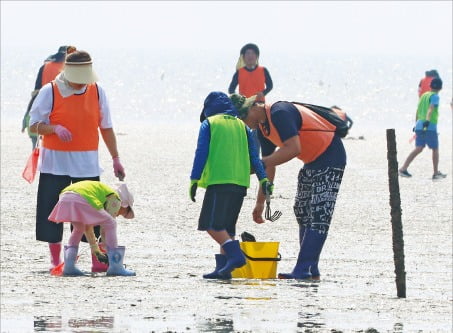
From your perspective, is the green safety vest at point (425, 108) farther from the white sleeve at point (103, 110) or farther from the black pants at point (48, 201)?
the black pants at point (48, 201)

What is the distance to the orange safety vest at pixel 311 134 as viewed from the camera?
499 inches

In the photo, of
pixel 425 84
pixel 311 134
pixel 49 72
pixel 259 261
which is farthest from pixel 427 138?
pixel 311 134

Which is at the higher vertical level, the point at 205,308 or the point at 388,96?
the point at 388,96

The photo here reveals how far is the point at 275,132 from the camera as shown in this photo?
1255 cm

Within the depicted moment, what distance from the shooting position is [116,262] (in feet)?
41.4

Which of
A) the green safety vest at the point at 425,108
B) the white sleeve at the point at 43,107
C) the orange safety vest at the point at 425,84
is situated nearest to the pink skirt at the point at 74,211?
the white sleeve at the point at 43,107

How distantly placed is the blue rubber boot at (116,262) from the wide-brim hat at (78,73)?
1.31 metres

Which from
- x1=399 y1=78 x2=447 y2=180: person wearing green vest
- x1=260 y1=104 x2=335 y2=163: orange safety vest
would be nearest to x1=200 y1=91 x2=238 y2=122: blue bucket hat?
x1=260 y1=104 x2=335 y2=163: orange safety vest

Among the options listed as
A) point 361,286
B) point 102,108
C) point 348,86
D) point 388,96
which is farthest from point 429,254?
point 348,86

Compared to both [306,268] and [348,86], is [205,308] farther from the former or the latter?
[348,86]

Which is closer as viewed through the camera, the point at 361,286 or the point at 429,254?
the point at 361,286

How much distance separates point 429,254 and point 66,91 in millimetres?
4472

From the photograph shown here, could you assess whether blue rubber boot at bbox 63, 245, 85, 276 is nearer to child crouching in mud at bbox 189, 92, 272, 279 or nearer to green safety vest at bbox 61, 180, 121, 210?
green safety vest at bbox 61, 180, 121, 210

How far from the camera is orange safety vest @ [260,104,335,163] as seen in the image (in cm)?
1266
